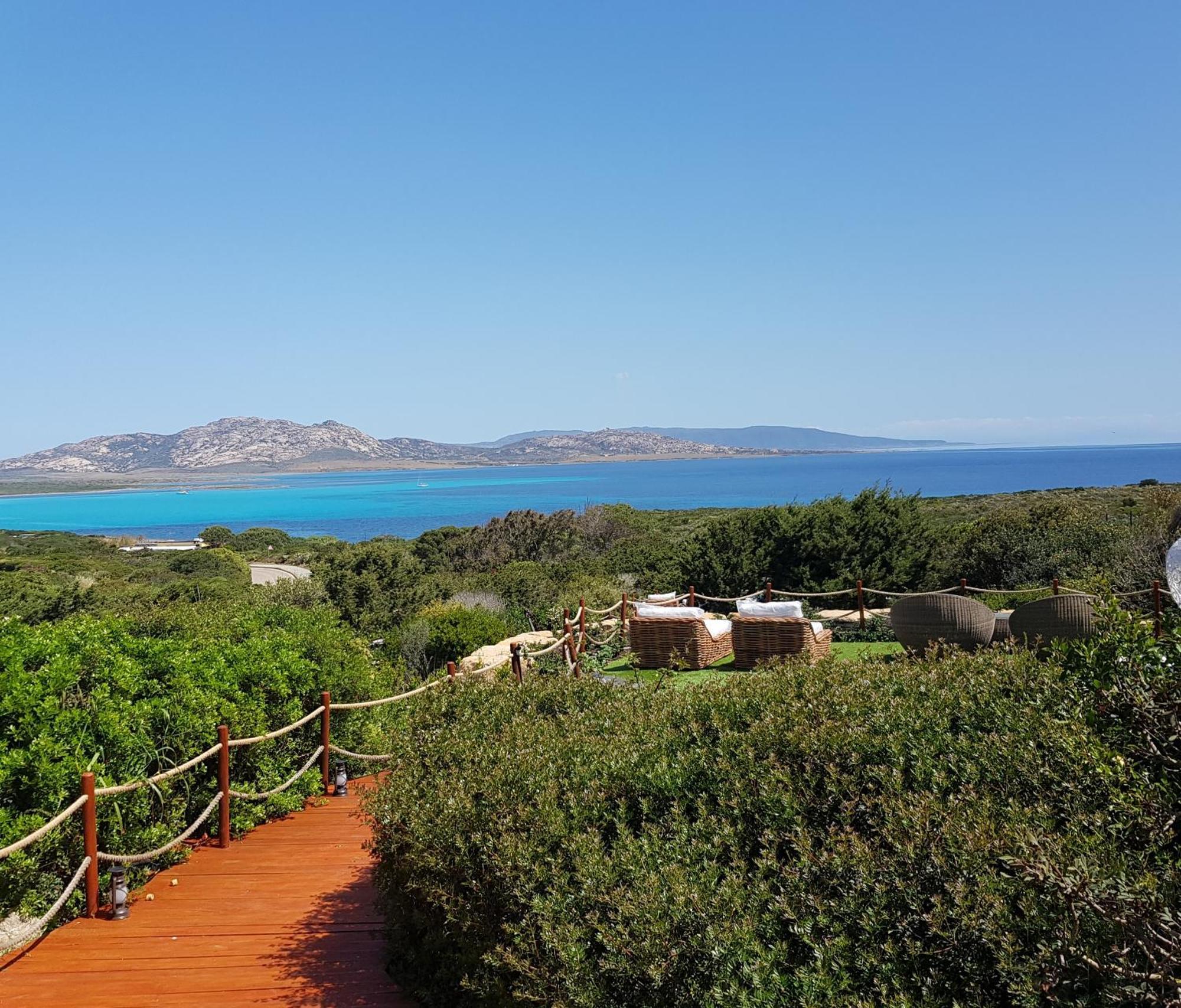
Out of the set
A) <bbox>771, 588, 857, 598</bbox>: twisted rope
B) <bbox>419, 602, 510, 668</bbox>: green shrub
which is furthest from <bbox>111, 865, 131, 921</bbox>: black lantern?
<bbox>771, 588, 857, 598</bbox>: twisted rope

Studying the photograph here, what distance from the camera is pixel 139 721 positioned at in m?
5.92

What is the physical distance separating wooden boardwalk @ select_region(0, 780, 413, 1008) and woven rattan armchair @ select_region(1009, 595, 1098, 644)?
6.96 metres

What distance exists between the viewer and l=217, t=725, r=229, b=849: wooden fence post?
6.35m

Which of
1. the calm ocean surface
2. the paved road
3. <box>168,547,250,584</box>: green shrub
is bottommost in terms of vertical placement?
the calm ocean surface

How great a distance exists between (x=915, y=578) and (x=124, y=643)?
13.4 m

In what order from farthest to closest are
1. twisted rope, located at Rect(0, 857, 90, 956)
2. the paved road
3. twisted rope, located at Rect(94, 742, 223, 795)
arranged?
the paved road < twisted rope, located at Rect(94, 742, 223, 795) < twisted rope, located at Rect(0, 857, 90, 956)

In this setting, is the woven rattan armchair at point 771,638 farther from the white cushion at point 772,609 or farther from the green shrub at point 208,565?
the green shrub at point 208,565

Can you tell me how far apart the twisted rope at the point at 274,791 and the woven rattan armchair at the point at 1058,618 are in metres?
6.68

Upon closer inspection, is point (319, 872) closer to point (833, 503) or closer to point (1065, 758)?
point (1065, 758)

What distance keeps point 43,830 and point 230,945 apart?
109 centimetres

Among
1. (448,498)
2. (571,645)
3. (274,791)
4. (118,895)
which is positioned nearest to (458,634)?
(571,645)

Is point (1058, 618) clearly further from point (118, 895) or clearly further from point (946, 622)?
point (118, 895)

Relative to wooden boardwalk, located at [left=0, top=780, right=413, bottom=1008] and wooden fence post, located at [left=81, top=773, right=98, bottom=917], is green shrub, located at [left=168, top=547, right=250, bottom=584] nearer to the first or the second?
wooden boardwalk, located at [left=0, top=780, right=413, bottom=1008]

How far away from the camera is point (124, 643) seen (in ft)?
22.9
